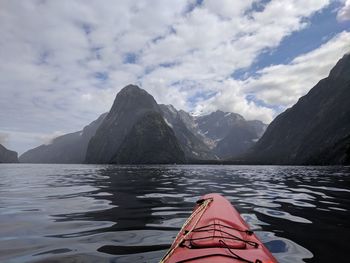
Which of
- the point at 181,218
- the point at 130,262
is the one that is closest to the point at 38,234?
the point at 130,262

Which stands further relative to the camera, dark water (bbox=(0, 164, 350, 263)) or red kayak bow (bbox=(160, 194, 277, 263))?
dark water (bbox=(0, 164, 350, 263))

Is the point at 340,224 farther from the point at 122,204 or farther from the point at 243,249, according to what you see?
the point at 122,204

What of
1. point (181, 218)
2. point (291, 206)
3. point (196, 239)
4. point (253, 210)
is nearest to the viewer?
point (196, 239)

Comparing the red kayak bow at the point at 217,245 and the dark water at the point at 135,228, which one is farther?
the dark water at the point at 135,228

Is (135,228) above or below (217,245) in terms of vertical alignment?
below

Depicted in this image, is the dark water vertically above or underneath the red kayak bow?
underneath

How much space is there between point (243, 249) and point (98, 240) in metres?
5.62

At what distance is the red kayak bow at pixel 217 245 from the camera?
547 centimetres

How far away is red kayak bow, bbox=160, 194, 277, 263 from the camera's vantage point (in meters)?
5.47

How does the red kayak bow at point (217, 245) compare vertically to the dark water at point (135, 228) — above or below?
above

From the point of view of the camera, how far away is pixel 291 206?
1711 cm

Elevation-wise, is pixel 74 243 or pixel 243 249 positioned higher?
pixel 243 249

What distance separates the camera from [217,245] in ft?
20.1

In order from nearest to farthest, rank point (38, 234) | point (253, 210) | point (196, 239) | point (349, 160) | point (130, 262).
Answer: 1. point (196, 239)
2. point (130, 262)
3. point (38, 234)
4. point (253, 210)
5. point (349, 160)
